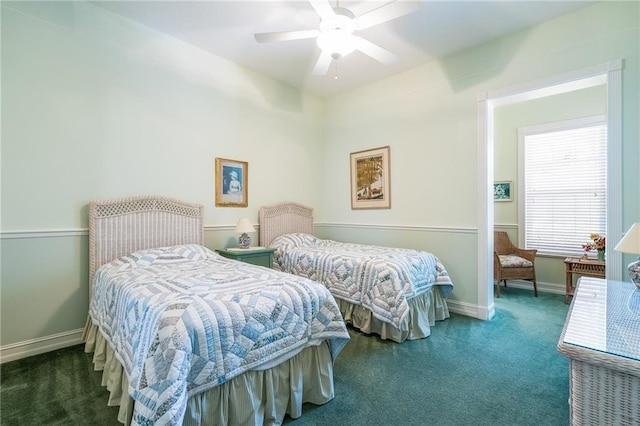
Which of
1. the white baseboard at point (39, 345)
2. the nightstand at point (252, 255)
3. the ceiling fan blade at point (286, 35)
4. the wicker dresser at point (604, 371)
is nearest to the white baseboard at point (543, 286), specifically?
the wicker dresser at point (604, 371)

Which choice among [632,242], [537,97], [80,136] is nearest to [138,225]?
[80,136]

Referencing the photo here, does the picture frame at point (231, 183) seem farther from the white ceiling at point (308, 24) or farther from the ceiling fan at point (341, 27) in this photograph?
the ceiling fan at point (341, 27)

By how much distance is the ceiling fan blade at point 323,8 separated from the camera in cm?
203

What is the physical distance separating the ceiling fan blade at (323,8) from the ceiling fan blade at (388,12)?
196 mm

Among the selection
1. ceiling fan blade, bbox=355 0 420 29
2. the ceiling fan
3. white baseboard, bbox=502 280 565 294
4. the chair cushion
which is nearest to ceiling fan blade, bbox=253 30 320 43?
the ceiling fan

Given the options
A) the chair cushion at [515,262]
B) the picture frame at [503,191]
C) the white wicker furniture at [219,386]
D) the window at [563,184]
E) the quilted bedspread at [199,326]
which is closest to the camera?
the quilted bedspread at [199,326]

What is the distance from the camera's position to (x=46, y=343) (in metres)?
2.63

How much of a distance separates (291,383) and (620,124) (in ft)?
11.0

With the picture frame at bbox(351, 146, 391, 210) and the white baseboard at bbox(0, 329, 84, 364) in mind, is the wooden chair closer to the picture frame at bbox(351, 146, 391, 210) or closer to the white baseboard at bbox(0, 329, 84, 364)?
the picture frame at bbox(351, 146, 391, 210)

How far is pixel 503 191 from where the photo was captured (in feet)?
16.1

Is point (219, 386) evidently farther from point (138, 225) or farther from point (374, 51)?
point (374, 51)

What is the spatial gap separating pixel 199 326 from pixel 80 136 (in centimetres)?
242

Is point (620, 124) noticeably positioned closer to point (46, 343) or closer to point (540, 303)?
point (540, 303)

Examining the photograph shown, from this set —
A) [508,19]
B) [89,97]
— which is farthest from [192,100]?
[508,19]
